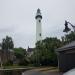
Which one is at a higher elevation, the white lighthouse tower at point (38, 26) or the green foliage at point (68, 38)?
the white lighthouse tower at point (38, 26)

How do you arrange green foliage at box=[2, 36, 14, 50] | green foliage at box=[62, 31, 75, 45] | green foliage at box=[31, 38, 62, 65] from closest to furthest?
1. green foliage at box=[31, 38, 62, 65]
2. green foliage at box=[62, 31, 75, 45]
3. green foliage at box=[2, 36, 14, 50]

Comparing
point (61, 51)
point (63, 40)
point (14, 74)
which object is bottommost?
point (14, 74)

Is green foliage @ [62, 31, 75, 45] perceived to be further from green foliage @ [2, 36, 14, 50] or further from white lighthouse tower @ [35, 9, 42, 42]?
green foliage @ [2, 36, 14, 50]

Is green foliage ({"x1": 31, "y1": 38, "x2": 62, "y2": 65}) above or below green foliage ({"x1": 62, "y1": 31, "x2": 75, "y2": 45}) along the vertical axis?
below

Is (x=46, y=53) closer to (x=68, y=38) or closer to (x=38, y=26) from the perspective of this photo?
(x=68, y=38)

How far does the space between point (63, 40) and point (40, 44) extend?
5663 mm

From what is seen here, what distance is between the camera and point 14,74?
2528 cm

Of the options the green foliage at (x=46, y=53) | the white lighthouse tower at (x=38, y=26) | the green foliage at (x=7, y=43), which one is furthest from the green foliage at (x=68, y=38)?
the green foliage at (x=7, y=43)

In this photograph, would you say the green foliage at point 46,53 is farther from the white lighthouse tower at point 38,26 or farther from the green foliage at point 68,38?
the white lighthouse tower at point 38,26

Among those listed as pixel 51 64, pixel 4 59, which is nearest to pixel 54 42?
pixel 51 64

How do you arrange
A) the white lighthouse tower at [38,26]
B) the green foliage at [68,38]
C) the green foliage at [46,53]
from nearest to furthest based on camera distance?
1. the green foliage at [46,53]
2. the green foliage at [68,38]
3. the white lighthouse tower at [38,26]

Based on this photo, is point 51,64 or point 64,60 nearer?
point 64,60

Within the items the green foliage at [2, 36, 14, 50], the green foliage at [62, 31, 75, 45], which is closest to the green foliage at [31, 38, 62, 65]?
the green foliage at [62, 31, 75, 45]

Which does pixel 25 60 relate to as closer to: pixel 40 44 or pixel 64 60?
pixel 40 44
